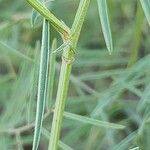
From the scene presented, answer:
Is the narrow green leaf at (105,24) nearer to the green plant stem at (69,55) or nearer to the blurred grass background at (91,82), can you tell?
the green plant stem at (69,55)

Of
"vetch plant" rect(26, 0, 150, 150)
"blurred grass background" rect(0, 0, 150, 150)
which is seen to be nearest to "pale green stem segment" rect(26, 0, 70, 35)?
"vetch plant" rect(26, 0, 150, 150)

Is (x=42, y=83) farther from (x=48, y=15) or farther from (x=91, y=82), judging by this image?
(x=91, y=82)

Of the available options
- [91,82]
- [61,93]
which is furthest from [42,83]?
[91,82]

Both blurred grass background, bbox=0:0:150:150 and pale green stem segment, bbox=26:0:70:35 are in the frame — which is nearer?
pale green stem segment, bbox=26:0:70:35

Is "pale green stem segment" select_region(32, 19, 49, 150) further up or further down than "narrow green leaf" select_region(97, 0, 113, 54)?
further down

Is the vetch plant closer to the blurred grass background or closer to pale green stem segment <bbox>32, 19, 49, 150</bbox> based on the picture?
pale green stem segment <bbox>32, 19, 49, 150</bbox>

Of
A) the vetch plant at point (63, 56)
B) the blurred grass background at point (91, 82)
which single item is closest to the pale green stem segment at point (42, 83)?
the vetch plant at point (63, 56)
